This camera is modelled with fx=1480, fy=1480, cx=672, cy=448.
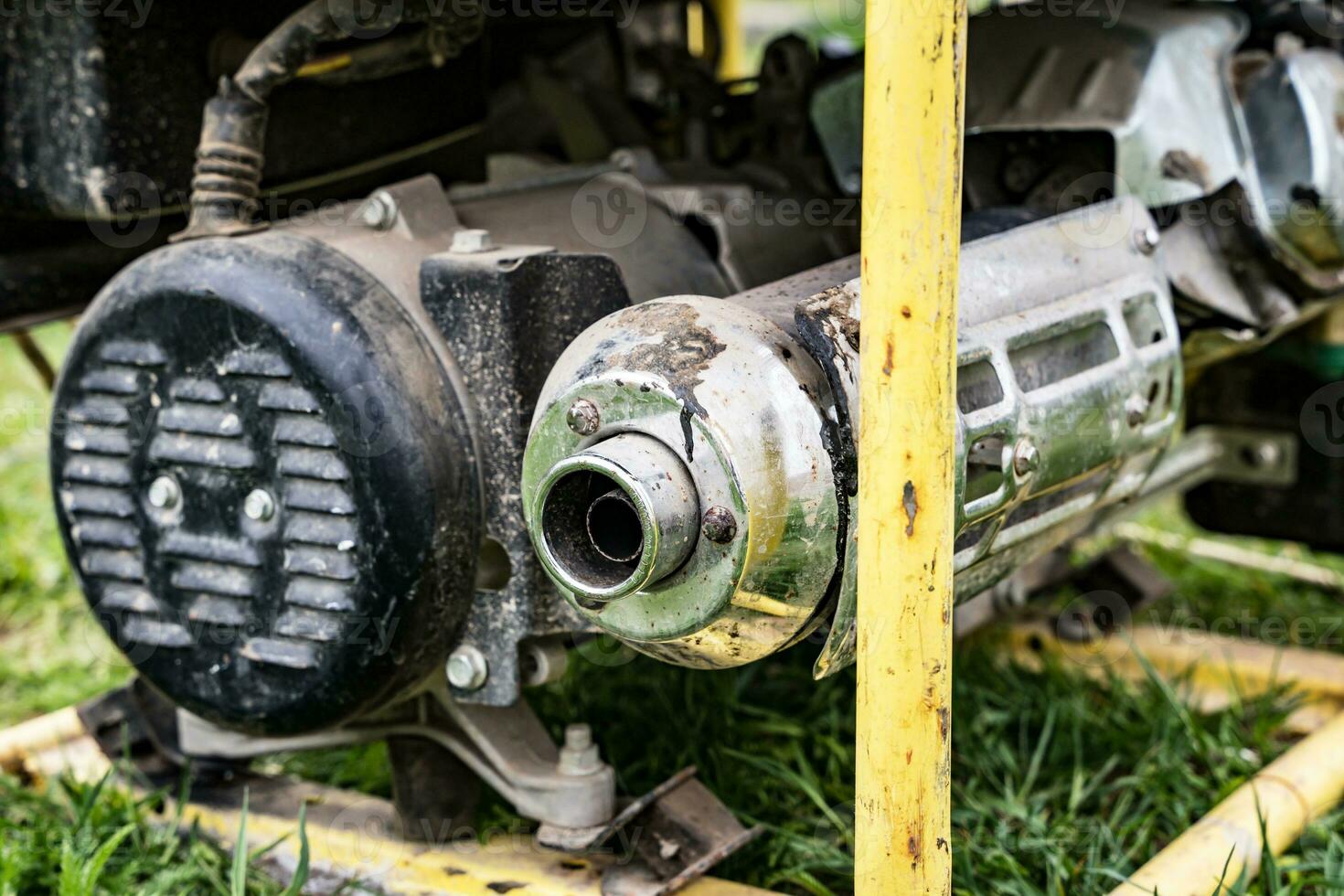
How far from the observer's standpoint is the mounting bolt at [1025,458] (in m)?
1.35

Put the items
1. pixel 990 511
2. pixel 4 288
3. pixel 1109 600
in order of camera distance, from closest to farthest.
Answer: pixel 990 511, pixel 4 288, pixel 1109 600

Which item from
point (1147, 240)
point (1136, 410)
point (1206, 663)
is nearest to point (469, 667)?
point (1136, 410)

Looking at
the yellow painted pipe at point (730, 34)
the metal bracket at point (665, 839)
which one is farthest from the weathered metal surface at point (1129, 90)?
the yellow painted pipe at point (730, 34)

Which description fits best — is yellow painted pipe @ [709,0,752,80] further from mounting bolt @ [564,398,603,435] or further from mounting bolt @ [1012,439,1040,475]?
mounting bolt @ [564,398,603,435]

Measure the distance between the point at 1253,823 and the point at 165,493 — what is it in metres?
1.23

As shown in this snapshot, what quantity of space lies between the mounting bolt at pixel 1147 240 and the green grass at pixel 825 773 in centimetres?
67

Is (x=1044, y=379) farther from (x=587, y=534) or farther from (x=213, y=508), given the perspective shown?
(x=213, y=508)

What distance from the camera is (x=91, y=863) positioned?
1584 mm

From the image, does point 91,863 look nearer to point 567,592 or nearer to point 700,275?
Answer: point 567,592

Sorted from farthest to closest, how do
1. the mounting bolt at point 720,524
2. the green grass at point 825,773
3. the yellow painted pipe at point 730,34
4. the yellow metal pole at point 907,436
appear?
1. the yellow painted pipe at point 730,34
2. the green grass at point 825,773
3. the mounting bolt at point 720,524
4. the yellow metal pole at point 907,436

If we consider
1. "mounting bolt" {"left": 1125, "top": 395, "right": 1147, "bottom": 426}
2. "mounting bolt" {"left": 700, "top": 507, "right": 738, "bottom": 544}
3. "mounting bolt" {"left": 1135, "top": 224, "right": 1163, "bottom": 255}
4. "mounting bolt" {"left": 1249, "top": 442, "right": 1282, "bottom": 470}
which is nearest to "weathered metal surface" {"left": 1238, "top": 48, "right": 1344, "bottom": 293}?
"mounting bolt" {"left": 1135, "top": 224, "right": 1163, "bottom": 255}

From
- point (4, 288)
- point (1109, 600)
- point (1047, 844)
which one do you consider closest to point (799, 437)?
point (1047, 844)

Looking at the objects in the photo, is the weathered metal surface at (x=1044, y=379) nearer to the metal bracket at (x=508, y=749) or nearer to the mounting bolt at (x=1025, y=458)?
the mounting bolt at (x=1025, y=458)

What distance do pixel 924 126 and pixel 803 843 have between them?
0.95 meters
